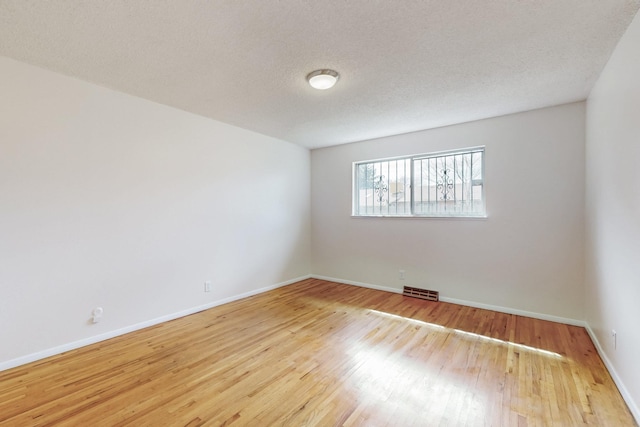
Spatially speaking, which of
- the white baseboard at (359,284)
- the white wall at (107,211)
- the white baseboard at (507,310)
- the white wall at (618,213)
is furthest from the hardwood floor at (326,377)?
the white baseboard at (359,284)

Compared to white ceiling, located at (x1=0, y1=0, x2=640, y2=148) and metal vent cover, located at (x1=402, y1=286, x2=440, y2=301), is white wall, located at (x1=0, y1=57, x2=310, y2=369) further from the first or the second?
metal vent cover, located at (x1=402, y1=286, x2=440, y2=301)

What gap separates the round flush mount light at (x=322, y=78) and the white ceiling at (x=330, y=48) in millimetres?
74

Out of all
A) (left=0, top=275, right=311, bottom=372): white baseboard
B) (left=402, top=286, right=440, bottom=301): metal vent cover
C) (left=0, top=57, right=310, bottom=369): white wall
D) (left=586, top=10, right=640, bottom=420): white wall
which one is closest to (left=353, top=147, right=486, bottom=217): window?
(left=402, top=286, right=440, bottom=301): metal vent cover

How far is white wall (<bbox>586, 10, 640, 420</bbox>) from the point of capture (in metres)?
1.72

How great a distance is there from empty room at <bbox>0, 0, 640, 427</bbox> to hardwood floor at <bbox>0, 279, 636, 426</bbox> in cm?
2

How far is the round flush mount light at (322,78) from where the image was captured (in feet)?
7.94

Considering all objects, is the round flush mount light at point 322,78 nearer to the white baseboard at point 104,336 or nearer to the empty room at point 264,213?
the empty room at point 264,213

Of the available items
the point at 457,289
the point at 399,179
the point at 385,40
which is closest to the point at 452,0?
the point at 385,40

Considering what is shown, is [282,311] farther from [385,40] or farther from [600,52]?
[600,52]

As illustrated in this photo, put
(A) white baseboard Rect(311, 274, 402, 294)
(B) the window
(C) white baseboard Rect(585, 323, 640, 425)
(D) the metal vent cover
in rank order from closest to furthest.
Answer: (C) white baseboard Rect(585, 323, 640, 425), (B) the window, (D) the metal vent cover, (A) white baseboard Rect(311, 274, 402, 294)

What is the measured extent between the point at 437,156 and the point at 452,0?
8.83 feet

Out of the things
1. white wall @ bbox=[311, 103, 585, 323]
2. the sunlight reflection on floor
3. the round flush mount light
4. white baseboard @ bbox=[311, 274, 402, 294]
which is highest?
the round flush mount light

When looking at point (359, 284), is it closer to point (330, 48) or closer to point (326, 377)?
point (326, 377)

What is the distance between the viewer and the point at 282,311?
3555 mm
